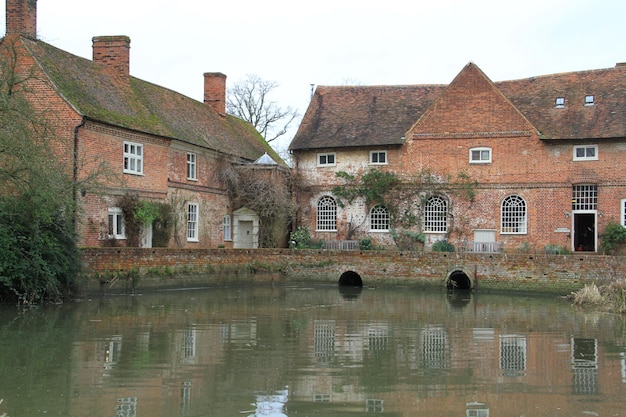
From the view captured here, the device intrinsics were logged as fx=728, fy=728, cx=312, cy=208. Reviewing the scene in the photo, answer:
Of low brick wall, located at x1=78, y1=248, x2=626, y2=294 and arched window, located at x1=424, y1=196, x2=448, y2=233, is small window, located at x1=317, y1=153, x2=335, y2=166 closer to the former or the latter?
arched window, located at x1=424, y1=196, x2=448, y2=233

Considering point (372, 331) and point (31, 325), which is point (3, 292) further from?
point (372, 331)

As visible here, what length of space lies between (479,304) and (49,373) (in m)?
16.0

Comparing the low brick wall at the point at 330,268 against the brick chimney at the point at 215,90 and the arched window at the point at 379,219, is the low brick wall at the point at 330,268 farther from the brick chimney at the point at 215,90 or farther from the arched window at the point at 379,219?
the brick chimney at the point at 215,90

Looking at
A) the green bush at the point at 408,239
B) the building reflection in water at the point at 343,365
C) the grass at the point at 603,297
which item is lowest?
the building reflection in water at the point at 343,365

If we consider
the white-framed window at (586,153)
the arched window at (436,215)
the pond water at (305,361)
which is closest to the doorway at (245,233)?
the arched window at (436,215)

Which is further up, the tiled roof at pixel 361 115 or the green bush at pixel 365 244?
the tiled roof at pixel 361 115

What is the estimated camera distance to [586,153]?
32.4 meters

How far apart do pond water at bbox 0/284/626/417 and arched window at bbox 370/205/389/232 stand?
501 inches

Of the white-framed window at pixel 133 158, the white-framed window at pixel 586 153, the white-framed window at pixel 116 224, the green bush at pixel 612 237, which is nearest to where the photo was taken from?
the white-framed window at pixel 116 224

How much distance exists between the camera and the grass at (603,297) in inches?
856

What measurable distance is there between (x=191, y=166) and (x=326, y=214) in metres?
7.44

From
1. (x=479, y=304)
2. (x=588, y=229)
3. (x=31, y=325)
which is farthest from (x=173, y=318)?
(x=588, y=229)

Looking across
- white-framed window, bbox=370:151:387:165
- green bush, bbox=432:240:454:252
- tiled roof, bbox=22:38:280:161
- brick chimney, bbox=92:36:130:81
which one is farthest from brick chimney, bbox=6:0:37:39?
green bush, bbox=432:240:454:252

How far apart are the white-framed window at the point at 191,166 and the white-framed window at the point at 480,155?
1287cm
